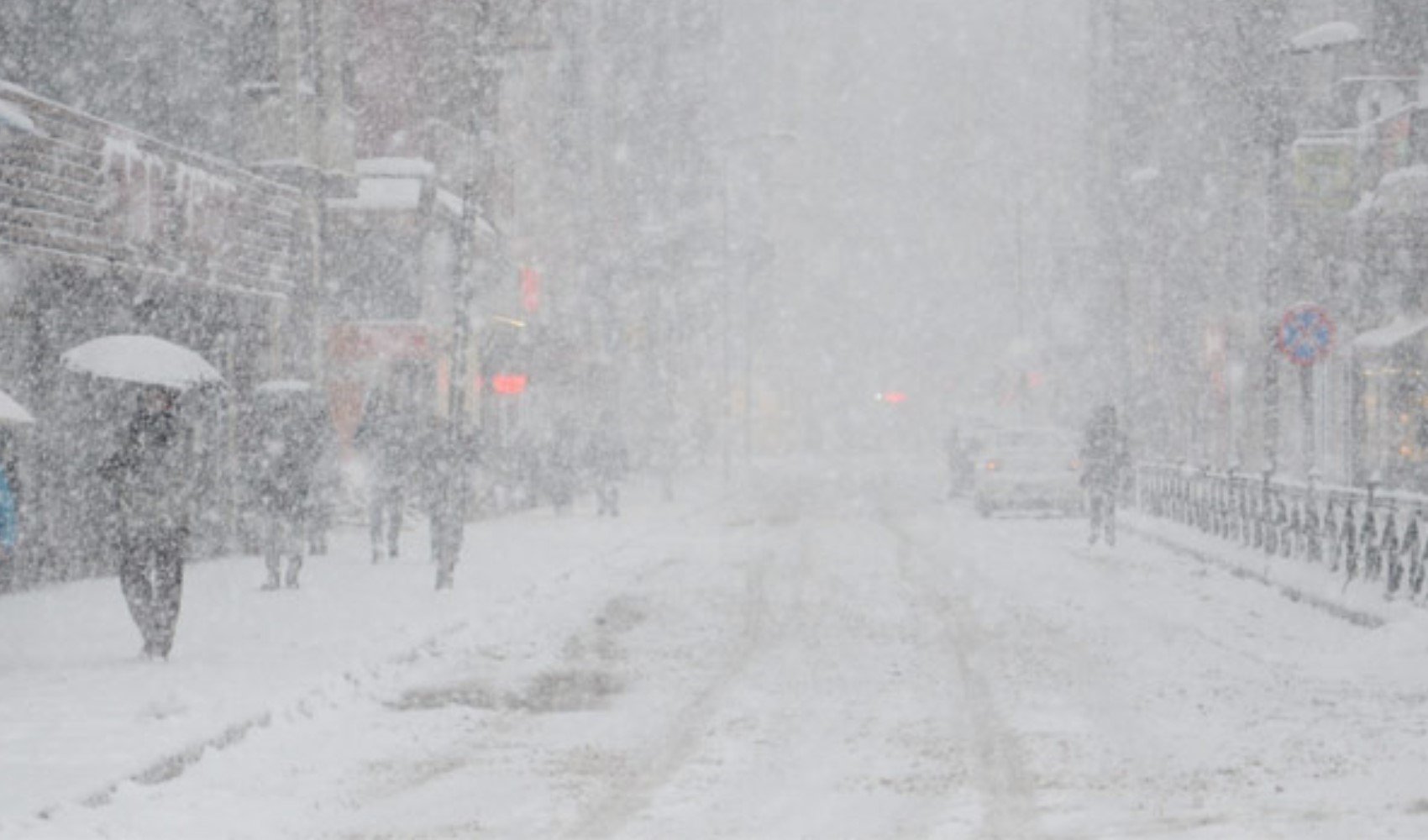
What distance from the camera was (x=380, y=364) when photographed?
33125mm

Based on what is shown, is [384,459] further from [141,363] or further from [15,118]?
[141,363]

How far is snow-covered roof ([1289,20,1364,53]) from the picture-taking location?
23906 millimetres

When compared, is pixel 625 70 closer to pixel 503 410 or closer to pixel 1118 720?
pixel 503 410

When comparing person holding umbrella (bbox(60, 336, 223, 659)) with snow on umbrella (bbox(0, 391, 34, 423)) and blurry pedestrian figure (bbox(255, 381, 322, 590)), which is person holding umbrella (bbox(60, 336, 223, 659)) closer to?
snow on umbrella (bbox(0, 391, 34, 423))

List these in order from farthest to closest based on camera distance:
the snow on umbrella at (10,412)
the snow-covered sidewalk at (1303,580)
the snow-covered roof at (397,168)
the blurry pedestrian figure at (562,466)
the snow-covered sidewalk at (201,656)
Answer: the blurry pedestrian figure at (562,466), the snow-covered roof at (397,168), the snow-covered sidewalk at (1303,580), the snow on umbrella at (10,412), the snow-covered sidewalk at (201,656)

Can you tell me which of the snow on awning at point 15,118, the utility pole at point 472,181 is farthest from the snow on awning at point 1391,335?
the snow on awning at point 15,118

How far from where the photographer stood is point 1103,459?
26688 millimetres

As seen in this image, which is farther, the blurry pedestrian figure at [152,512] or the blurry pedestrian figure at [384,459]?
the blurry pedestrian figure at [384,459]

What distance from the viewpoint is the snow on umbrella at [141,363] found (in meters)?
13.9

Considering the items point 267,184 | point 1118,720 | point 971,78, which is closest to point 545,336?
point 267,184

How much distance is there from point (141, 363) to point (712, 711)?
524 cm

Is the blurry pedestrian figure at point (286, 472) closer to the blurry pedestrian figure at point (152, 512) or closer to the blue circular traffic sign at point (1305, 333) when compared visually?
the blurry pedestrian figure at point (152, 512)

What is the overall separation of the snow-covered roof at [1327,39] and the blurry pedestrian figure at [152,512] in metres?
15.8

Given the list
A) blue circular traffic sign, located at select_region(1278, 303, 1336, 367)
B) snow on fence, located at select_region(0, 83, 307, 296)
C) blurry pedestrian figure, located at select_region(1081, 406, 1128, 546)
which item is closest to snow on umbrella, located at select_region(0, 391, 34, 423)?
snow on fence, located at select_region(0, 83, 307, 296)
